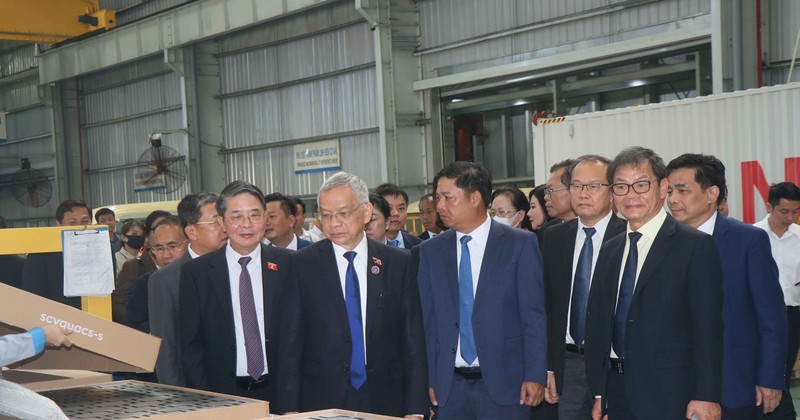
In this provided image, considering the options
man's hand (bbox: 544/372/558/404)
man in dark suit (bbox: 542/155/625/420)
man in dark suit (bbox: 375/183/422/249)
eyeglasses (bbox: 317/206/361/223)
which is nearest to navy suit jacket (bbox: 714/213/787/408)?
man in dark suit (bbox: 542/155/625/420)

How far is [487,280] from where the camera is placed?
13.0ft

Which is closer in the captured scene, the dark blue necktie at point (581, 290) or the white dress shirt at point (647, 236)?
the white dress shirt at point (647, 236)

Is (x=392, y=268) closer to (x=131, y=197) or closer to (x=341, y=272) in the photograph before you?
(x=341, y=272)

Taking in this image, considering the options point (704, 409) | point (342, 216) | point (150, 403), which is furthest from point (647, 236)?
point (150, 403)

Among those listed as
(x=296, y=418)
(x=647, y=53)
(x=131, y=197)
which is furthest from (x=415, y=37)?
(x=296, y=418)

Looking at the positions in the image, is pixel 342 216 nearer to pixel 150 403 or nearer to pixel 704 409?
pixel 150 403

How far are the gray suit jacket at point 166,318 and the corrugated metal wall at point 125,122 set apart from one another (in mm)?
14413

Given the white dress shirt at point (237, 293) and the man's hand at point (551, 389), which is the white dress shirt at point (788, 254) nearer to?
the man's hand at point (551, 389)

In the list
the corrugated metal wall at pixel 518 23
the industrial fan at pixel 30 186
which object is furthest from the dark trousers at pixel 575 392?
the industrial fan at pixel 30 186

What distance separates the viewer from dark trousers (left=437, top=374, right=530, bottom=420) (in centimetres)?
389

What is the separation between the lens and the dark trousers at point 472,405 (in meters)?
3.89

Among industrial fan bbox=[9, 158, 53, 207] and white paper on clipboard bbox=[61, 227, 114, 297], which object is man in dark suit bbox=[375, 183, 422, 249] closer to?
white paper on clipboard bbox=[61, 227, 114, 297]

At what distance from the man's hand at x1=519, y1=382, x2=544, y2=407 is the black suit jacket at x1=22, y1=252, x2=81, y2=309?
2071 mm

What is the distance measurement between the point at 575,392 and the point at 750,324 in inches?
32.3
